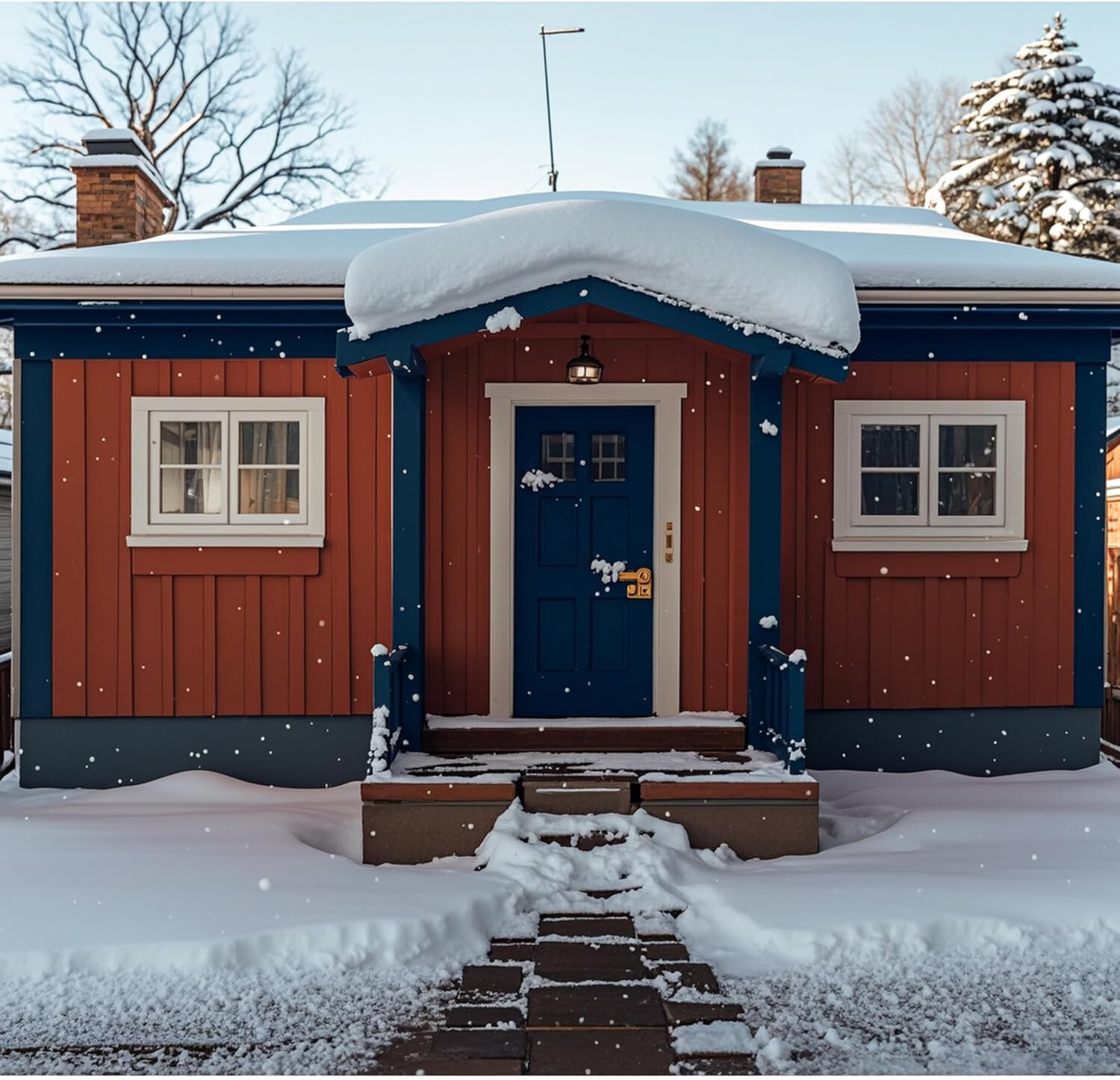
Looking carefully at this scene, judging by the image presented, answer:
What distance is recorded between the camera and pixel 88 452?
6762mm

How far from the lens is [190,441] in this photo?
6.81 metres

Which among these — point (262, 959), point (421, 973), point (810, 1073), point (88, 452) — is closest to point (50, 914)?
point (262, 959)

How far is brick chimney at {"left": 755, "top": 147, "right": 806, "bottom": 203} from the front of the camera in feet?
34.2

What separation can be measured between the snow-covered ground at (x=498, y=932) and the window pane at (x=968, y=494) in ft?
7.18

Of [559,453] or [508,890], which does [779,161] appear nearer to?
[559,453]

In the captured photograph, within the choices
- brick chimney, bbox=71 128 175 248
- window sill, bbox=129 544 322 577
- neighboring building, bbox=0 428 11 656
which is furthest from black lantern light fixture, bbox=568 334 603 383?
neighboring building, bbox=0 428 11 656

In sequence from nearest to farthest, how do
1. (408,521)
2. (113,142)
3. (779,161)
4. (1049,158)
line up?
(408,521) < (113,142) < (779,161) < (1049,158)

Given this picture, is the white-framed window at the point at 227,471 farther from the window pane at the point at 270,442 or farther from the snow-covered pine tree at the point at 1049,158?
the snow-covered pine tree at the point at 1049,158

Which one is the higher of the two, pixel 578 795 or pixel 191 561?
pixel 191 561

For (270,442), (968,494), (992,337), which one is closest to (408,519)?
(270,442)

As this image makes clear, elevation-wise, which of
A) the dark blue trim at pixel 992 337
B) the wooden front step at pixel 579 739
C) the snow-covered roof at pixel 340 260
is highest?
the snow-covered roof at pixel 340 260

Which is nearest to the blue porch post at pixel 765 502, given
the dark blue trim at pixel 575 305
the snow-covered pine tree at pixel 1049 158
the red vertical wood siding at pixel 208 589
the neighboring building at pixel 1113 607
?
the dark blue trim at pixel 575 305

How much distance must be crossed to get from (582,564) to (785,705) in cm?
177

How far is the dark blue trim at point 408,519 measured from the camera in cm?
577
